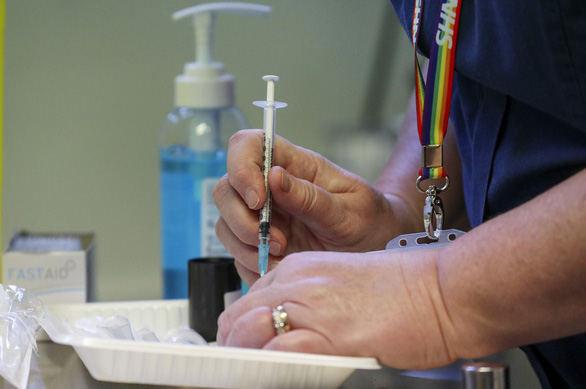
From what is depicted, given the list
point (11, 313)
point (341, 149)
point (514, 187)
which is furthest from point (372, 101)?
point (11, 313)

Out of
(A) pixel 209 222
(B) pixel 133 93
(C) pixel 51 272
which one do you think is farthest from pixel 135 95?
(C) pixel 51 272

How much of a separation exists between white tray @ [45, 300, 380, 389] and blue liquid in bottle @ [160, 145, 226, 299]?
19.5 inches

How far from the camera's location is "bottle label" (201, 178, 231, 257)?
92 cm

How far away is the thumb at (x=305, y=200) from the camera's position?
0.63m

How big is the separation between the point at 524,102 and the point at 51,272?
1.77 feet

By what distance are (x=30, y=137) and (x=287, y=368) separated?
899 mm

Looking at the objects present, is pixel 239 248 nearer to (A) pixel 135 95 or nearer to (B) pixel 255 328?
(B) pixel 255 328

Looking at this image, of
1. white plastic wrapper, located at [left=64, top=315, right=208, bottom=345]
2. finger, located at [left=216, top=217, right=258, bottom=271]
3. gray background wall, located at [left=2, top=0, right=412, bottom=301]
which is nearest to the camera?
white plastic wrapper, located at [left=64, top=315, right=208, bottom=345]

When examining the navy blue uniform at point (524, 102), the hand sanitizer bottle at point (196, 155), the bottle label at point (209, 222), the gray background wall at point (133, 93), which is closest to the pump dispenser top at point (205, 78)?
the hand sanitizer bottle at point (196, 155)

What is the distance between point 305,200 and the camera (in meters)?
0.65

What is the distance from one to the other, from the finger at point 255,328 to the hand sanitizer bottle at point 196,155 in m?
0.47

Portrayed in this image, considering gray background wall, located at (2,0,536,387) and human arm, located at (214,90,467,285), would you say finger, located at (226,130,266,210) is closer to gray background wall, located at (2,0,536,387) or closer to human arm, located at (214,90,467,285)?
human arm, located at (214,90,467,285)

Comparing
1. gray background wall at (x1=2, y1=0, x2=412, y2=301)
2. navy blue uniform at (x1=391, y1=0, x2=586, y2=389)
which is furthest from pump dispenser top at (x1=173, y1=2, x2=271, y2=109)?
navy blue uniform at (x1=391, y1=0, x2=586, y2=389)

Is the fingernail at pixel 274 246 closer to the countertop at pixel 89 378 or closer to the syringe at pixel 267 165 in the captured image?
the syringe at pixel 267 165
